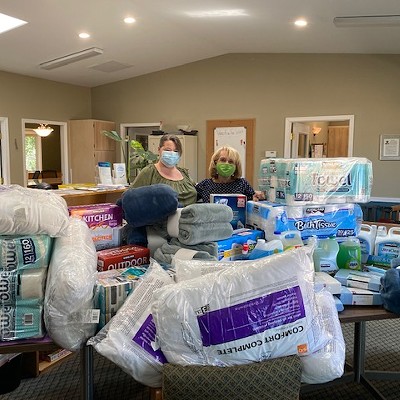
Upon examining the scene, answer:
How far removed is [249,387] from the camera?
3.83 feet

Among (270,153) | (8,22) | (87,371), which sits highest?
(8,22)

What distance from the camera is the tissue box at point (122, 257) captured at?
5.51 feet

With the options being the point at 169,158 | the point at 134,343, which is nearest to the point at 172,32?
the point at 169,158

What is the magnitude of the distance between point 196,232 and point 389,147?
4639 millimetres

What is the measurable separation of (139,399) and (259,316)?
54.9 inches

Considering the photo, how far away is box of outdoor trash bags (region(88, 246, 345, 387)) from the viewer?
1.22m

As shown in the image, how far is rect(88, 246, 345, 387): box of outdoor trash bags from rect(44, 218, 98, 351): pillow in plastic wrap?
7 centimetres

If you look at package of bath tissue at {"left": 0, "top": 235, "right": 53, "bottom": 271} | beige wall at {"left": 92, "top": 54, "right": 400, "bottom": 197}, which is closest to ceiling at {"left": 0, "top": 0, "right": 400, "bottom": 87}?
beige wall at {"left": 92, "top": 54, "right": 400, "bottom": 197}

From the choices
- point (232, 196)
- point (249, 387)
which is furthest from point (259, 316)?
point (232, 196)

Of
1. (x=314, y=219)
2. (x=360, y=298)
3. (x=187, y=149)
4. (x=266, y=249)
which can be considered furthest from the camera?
(x=187, y=149)

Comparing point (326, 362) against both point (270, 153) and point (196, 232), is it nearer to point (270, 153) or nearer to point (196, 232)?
point (196, 232)

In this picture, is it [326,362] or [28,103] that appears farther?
[28,103]

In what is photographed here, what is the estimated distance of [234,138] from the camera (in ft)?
21.3

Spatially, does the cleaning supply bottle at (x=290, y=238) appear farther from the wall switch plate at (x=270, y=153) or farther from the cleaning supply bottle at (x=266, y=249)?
the wall switch plate at (x=270, y=153)
